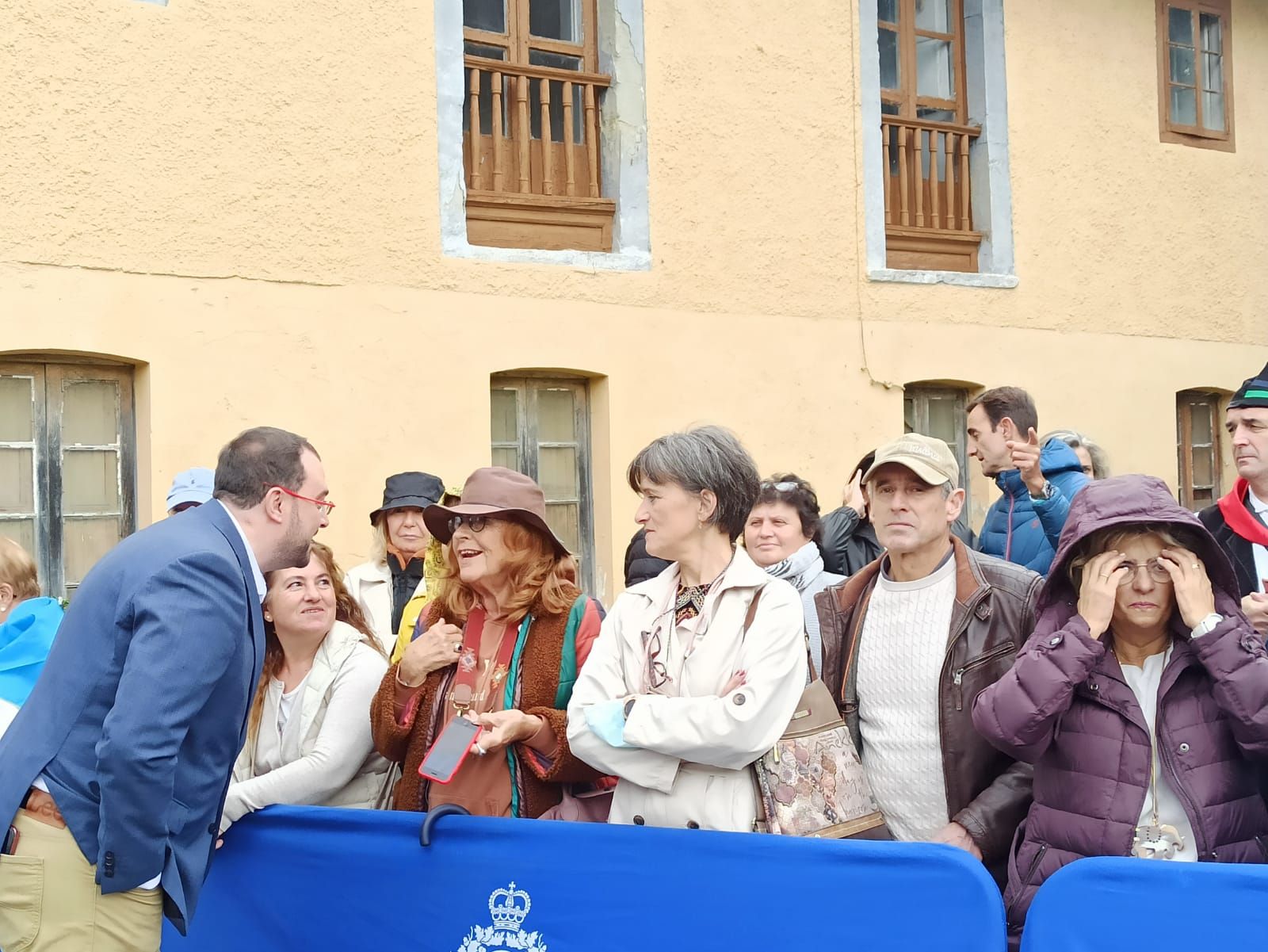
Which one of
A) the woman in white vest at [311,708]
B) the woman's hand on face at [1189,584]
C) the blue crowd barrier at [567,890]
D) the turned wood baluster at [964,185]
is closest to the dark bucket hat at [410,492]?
the woman in white vest at [311,708]

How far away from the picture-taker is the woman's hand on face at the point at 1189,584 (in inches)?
132

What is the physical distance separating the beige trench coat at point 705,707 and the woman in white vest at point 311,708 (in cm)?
90

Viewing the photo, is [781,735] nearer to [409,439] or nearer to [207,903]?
[207,903]

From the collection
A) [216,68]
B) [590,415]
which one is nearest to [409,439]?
[590,415]

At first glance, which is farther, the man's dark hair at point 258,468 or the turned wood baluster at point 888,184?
the turned wood baluster at point 888,184

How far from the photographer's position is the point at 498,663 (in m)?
4.14

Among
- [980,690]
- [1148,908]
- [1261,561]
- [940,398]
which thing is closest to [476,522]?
[980,690]

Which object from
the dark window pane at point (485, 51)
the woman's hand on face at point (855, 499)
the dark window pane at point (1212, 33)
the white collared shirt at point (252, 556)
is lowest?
the white collared shirt at point (252, 556)

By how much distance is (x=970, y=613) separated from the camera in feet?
12.4

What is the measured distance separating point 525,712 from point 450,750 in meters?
0.32

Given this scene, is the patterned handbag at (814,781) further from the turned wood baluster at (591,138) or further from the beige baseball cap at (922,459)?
the turned wood baluster at (591,138)

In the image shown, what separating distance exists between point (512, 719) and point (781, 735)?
740 mm

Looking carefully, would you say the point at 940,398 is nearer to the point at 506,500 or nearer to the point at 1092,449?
the point at 1092,449

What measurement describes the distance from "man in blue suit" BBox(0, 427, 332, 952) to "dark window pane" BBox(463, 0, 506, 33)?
725 centimetres
